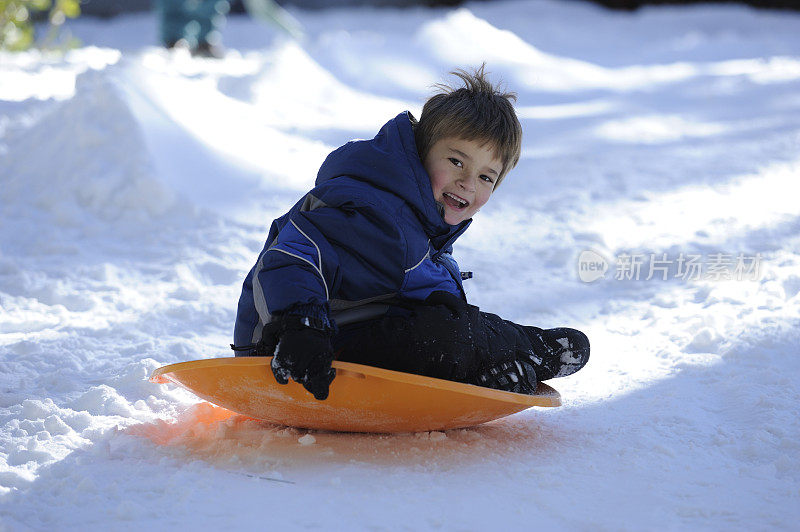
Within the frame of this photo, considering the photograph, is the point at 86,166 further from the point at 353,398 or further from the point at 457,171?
the point at 353,398

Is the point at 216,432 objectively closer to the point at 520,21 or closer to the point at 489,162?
the point at 489,162

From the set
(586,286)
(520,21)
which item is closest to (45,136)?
(586,286)

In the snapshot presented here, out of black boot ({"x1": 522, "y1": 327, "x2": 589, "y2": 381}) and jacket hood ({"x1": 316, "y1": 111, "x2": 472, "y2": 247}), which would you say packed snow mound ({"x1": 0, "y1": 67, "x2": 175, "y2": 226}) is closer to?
jacket hood ({"x1": 316, "y1": 111, "x2": 472, "y2": 247})

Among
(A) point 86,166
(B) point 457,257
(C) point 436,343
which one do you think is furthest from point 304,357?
(A) point 86,166

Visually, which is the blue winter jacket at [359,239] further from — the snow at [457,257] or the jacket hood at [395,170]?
the snow at [457,257]

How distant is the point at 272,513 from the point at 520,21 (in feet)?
31.7

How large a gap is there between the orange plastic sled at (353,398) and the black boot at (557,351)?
0.21 m

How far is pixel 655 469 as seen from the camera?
152 cm

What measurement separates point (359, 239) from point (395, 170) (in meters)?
0.20

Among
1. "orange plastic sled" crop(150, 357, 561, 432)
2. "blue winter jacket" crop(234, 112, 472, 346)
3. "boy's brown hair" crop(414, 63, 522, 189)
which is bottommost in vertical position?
"orange plastic sled" crop(150, 357, 561, 432)

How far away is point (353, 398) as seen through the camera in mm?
1490

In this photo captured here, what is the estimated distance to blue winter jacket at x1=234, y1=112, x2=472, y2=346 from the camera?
1.50 m

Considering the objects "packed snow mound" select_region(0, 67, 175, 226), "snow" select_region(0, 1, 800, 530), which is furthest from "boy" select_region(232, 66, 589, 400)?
"packed snow mound" select_region(0, 67, 175, 226)

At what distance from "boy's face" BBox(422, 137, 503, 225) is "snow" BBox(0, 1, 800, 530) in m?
0.51
